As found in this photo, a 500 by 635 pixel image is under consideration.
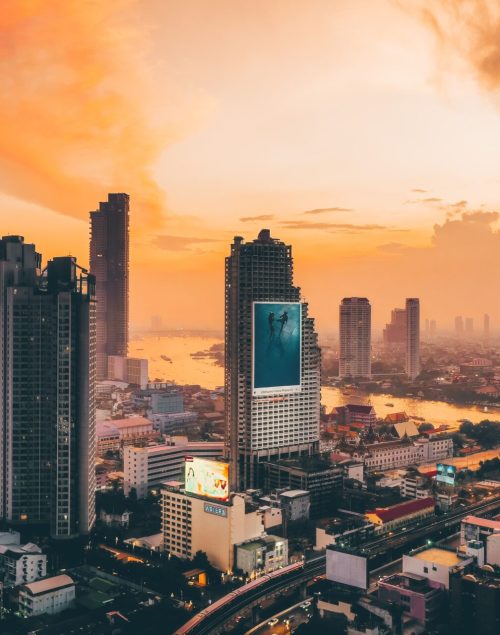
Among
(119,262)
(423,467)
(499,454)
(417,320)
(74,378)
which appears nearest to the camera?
(74,378)

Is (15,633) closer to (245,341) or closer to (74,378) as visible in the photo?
(74,378)

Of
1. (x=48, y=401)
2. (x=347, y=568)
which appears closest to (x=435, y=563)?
(x=347, y=568)

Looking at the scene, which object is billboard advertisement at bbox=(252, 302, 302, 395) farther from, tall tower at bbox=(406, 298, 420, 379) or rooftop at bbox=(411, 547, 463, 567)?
tall tower at bbox=(406, 298, 420, 379)

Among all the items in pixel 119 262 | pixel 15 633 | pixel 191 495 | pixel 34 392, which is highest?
pixel 119 262

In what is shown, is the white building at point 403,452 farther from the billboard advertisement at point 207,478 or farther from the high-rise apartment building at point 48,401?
the high-rise apartment building at point 48,401

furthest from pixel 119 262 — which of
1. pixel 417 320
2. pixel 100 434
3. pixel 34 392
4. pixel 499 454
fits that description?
pixel 34 392

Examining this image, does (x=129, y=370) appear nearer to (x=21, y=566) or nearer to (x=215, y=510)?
(x=215, y=510)
